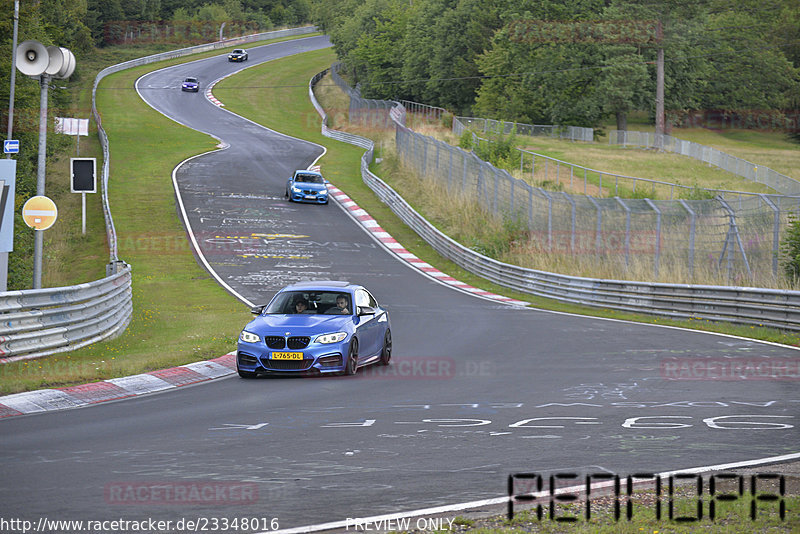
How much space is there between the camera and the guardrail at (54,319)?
46.3 ft

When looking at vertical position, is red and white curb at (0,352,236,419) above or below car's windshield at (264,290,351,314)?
below

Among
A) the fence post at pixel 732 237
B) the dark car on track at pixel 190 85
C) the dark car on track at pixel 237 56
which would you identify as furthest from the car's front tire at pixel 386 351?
the dark car on track at pixel 237 56

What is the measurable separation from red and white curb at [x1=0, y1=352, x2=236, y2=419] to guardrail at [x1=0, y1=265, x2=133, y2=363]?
201 centimetres

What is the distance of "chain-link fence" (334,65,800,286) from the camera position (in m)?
22.5

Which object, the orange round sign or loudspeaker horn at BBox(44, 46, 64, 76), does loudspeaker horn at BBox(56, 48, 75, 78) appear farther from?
the orange round sign

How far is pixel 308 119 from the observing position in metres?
84.4

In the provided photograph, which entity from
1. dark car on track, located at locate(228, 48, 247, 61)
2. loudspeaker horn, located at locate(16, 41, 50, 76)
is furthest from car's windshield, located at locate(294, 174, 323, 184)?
dark car on track, located at locate(228, 48, 247, 61)

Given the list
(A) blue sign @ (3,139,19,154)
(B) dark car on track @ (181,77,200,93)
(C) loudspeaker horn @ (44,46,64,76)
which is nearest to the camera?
(C) loudspeaker horn @ (44,46,64,76)

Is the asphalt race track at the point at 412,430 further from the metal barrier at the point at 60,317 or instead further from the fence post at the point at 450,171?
the fence post at the point at 450,171

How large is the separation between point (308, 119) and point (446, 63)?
2171cm

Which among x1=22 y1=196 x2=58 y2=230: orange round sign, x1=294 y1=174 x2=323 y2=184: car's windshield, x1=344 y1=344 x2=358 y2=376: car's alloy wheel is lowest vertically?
x1=294 y1=174 x2=323 y2=184: car's windshield

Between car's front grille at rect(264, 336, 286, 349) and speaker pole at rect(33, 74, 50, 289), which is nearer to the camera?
car's front grille at rect(264, 336, 286, 349)

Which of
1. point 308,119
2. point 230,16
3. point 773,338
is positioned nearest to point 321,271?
point 773,338

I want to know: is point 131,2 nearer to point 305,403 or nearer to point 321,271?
point 321,271
